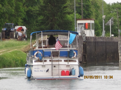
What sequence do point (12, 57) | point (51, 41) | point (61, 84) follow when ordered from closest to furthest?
point (61, 84) → point (51, 41) → point (12, 57)

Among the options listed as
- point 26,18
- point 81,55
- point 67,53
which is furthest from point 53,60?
point 26,18

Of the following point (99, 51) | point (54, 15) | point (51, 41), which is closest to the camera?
point (51, 41)

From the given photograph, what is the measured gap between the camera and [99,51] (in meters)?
59.9

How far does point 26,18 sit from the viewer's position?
9006cm

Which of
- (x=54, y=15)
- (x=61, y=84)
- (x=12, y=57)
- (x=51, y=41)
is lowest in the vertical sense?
(x=61, y=84)

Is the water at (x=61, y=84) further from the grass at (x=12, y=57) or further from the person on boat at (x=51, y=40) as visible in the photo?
the grass at (x=12, y=57)

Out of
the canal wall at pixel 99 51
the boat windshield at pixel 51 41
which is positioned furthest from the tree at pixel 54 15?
the boat windshield at pixel 51 41

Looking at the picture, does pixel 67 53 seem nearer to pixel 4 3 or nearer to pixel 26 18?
pixel 4 3

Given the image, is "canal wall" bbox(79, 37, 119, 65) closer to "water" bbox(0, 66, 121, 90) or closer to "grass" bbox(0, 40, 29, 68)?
"grass" bbox(0, 40, 29, 68)

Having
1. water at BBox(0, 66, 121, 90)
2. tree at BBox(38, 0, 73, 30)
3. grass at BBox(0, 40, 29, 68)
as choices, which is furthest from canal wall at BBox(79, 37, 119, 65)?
water at BBox(0, 66, 121, 90)

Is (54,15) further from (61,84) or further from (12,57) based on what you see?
(61,84)

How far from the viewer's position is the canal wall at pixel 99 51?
58625 millimetres

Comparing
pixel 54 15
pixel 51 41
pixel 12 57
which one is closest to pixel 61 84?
pixel 51 41

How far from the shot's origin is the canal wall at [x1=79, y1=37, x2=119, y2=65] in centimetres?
5862
